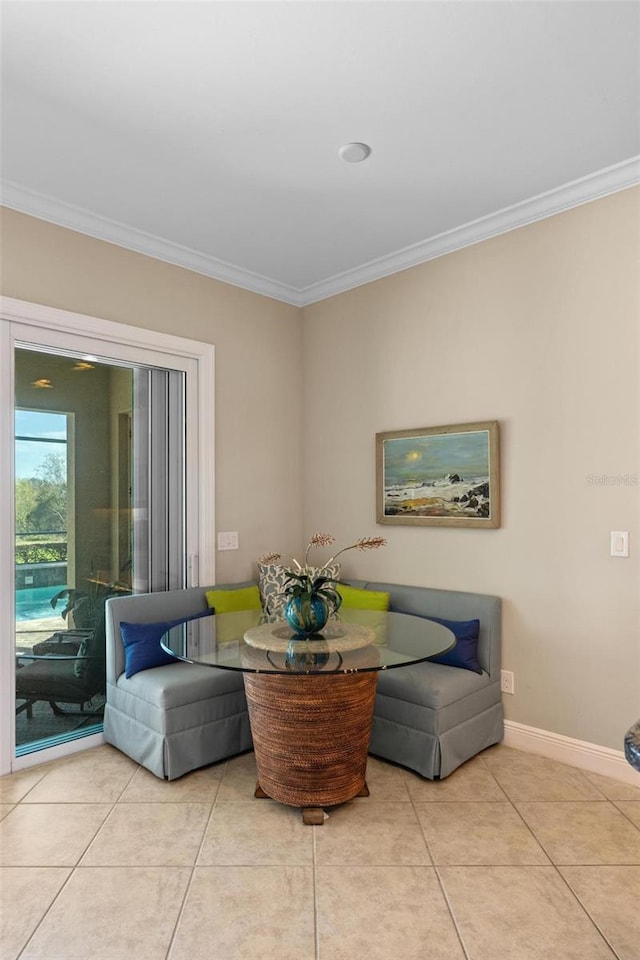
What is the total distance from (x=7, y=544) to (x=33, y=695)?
790 mm

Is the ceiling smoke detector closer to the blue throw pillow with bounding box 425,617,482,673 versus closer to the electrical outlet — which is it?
the blue throw pillow with bounding box 425,617,482,673

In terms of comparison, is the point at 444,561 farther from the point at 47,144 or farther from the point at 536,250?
the point at 47,144

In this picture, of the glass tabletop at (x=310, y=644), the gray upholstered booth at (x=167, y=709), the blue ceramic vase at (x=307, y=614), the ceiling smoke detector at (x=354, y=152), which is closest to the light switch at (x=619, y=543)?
the glass tabletop at (x=310, y=644)

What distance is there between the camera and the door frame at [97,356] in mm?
2838

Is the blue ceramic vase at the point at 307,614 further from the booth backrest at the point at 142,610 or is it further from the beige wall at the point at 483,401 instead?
the beige wall at the point at 483,401

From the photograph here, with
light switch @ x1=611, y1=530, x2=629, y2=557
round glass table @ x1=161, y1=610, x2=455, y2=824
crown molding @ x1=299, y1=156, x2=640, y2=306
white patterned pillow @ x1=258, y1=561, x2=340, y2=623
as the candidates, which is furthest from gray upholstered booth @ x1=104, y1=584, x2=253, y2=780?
crown molding @ x1=299, y1=156, x2=640, y2=306

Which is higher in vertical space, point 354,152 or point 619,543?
point 354,152

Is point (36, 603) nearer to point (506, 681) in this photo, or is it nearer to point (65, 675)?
point (65, 675)

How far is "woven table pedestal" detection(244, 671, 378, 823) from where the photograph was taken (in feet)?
7.89

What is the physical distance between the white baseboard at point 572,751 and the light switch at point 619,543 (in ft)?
2.99

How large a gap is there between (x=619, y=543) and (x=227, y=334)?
2572 millimetres

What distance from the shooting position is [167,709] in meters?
2.72

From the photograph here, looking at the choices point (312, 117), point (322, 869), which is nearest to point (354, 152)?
point (312, 117)

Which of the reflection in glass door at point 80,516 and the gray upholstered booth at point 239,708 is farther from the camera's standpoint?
the reflection in glass door at point 80,516
